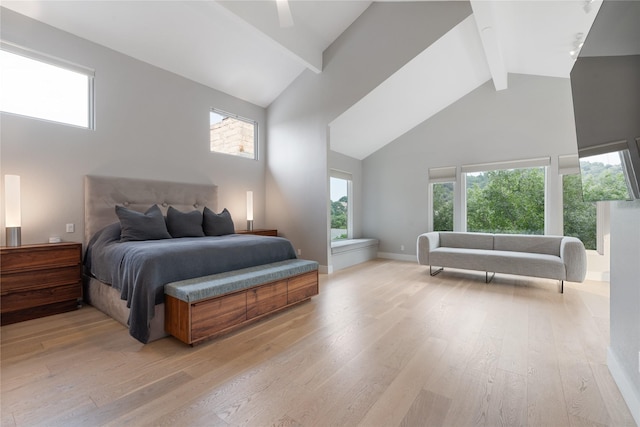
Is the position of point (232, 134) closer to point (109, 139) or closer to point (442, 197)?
point (109, 139)

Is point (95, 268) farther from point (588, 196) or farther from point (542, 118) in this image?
point (542, 118)

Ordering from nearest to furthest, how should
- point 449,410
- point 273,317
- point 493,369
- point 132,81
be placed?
1. point 449,410
2. point 493,369
3. point 273,317
4. point 132,81

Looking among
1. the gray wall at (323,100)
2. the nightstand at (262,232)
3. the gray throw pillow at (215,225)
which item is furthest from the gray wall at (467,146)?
the gray throw pillow at (215,225)

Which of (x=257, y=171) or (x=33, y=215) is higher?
(x=257, y=171)

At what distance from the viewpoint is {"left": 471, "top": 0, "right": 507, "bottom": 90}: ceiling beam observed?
2.88 meters

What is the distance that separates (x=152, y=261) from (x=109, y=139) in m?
2.30

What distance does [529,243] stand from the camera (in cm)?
417

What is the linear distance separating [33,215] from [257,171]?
10.4ft

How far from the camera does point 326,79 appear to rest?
180 inches

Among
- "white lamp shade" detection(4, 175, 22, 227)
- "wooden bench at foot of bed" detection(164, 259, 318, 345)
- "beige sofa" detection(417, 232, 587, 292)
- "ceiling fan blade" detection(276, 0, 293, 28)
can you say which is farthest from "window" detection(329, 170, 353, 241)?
"white lamp shade" detection(4, 175, 22, 227)

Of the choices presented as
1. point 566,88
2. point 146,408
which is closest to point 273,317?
point 146,408

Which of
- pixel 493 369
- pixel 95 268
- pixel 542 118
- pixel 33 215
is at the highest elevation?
pixel 542 118

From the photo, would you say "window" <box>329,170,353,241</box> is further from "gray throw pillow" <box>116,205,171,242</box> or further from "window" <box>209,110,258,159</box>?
"gray throw pillow" <box>116,205,171,242</box>

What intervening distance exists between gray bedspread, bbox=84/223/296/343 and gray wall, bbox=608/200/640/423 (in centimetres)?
280
